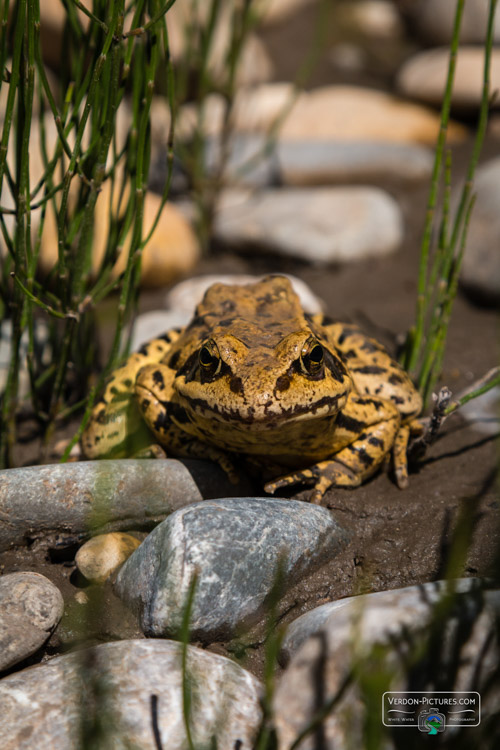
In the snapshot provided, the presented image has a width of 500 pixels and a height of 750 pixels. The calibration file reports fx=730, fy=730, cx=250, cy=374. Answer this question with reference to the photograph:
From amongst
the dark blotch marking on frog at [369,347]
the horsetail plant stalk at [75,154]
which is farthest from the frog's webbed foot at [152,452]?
the dark blotch marking on frog at [369,347]

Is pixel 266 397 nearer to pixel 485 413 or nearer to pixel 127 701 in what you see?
pixel 127 701

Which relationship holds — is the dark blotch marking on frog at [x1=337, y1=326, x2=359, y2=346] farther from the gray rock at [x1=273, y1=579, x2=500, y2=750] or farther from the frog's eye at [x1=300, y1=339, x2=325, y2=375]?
the gray rock at [x1=273, y1=579, x2=500, y2=750]

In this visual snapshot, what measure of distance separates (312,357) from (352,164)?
4669 mm

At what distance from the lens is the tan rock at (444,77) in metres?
7.72

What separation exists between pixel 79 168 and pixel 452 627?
7.53ft

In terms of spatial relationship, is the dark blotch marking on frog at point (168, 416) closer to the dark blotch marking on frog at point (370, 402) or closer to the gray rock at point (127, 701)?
the dark blotch marking on frog at point (370, 402)

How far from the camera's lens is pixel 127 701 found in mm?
2271

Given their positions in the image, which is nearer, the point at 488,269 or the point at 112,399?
the point at 112,399

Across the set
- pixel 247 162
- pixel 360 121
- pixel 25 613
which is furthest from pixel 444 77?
pixel 25 613

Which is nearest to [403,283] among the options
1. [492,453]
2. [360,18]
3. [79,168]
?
[492,453]

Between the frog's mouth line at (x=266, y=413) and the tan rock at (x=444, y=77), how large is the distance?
5588 millimetres

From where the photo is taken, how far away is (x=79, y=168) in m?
3.10

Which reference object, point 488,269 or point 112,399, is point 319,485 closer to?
point 112,399

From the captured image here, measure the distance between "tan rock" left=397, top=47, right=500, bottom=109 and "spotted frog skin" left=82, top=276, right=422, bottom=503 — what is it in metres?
4.93
